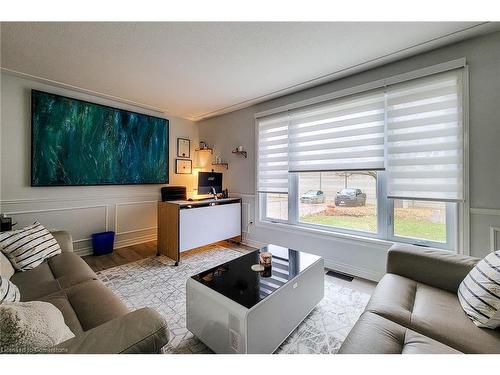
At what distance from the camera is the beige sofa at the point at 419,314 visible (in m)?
0.94

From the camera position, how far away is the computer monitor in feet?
11.5

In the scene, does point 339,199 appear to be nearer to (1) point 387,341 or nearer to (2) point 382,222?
(2) point 382,222

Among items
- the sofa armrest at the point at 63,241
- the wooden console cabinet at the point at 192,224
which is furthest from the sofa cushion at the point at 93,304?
the wooden console cabinet at the point at 192,224

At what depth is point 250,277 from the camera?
1.57 meters

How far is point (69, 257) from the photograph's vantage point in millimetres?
1867

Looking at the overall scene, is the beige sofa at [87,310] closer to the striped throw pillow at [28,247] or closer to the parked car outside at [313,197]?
the striped throw pillow at [28,247]

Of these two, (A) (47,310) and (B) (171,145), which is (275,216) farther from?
(A) (47,310)

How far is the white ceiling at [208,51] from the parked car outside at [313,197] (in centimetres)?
149

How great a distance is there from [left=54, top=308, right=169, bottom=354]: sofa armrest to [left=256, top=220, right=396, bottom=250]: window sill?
2341 mm

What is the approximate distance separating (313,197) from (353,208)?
0.56m

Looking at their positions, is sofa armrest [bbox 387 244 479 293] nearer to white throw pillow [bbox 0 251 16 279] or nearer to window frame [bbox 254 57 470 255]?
window frame [bbox 254 57 470 255]
